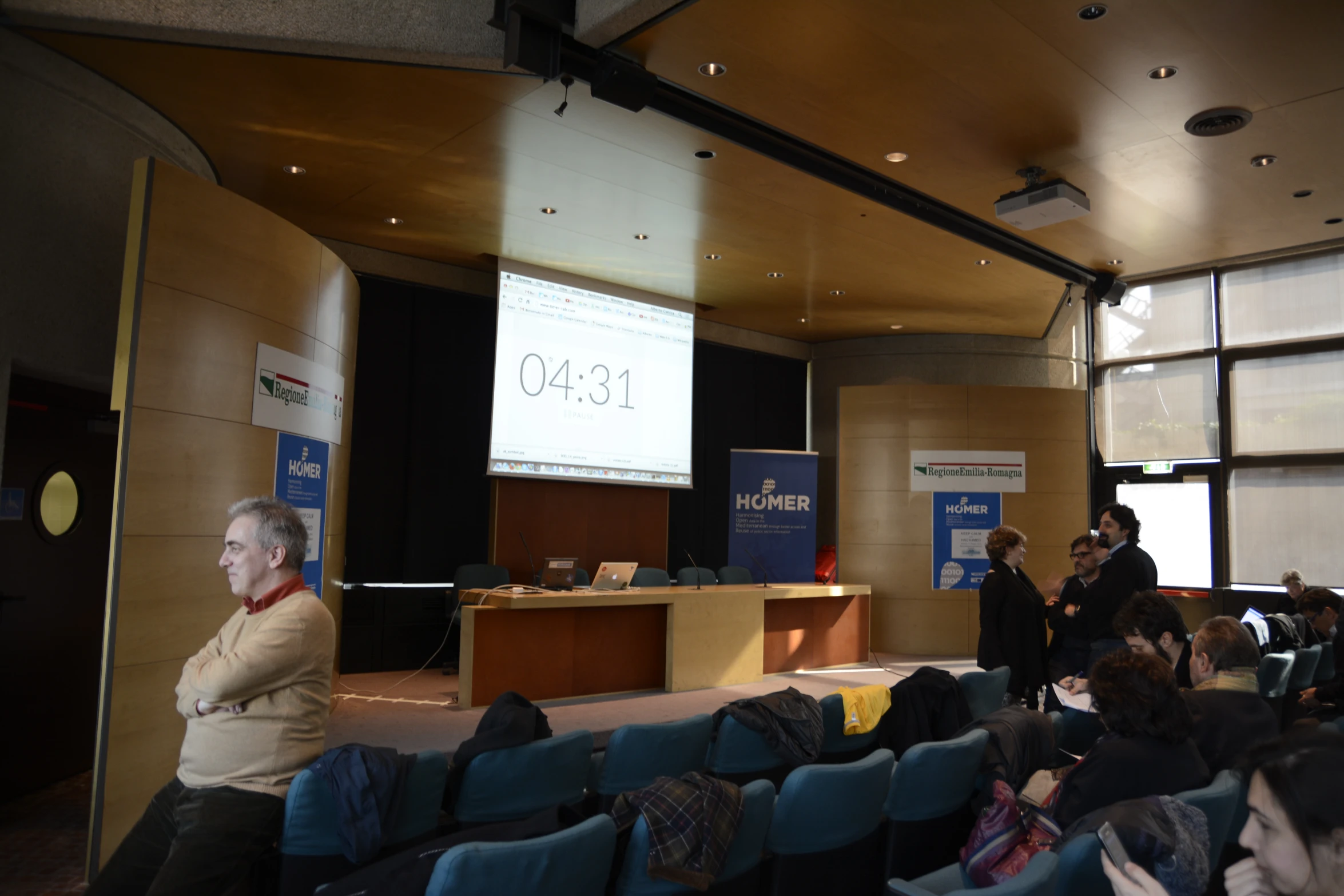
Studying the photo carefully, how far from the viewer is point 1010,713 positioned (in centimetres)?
308

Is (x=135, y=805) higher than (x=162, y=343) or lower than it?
lower

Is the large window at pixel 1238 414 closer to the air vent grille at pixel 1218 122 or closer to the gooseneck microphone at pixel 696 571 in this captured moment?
the air vent grille at pixel 1218 122

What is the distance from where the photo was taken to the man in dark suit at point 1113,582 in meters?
4.89

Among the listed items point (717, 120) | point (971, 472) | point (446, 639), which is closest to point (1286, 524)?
point (971, 472)

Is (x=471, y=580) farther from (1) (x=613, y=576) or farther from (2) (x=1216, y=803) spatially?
(2) (x=1216, y=803)

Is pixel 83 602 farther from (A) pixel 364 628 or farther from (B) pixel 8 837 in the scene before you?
(A) pixel 364 628

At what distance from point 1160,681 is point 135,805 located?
387 cm

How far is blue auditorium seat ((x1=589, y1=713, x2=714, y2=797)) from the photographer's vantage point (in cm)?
295

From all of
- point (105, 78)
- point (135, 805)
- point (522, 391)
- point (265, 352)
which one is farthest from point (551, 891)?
point (522, 391)

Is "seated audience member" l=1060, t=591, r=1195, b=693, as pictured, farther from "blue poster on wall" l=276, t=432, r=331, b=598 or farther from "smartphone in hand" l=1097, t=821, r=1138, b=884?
"blue poster on wall" l=276, t=432, r=331, b=598

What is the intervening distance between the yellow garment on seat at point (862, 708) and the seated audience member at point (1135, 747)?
111 centimetres

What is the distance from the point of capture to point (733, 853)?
2.24m

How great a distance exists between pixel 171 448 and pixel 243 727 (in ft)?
6.80

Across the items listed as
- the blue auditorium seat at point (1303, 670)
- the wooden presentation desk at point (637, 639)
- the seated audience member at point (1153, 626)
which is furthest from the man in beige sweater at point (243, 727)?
the blue auditorium seat at point (1303, 670)
